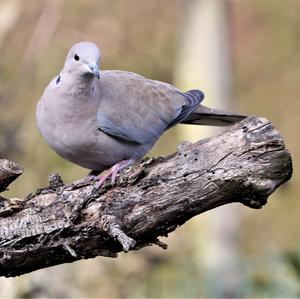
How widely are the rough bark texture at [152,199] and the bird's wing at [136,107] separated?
617mm

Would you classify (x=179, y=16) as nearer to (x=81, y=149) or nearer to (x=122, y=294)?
(x=122, y=294)

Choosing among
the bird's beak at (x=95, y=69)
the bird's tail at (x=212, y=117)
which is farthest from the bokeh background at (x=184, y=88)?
the bird's beak at (x=95, y=69)

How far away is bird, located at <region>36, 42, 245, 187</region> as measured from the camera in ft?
9.21

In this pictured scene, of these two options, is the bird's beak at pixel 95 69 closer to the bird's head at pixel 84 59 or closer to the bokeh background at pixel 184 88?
the bird's head at pixel 84 59

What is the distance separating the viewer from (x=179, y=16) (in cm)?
473

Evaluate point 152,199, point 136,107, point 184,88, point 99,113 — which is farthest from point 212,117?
point 184,88

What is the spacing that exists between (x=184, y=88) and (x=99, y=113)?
5.65 feet

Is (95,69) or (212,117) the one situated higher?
(212,117)

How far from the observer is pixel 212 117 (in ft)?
10.8

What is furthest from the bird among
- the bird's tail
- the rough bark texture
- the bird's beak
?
the rough bark texture

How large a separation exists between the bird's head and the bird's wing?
0.18m

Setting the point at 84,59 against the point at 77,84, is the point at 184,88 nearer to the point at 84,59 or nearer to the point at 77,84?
the point at 77,84

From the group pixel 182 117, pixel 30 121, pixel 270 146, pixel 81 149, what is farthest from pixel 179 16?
pixel 270 146

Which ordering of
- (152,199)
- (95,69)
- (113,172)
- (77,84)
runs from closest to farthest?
(152,199), (113,172), (95,69), (77,84)
